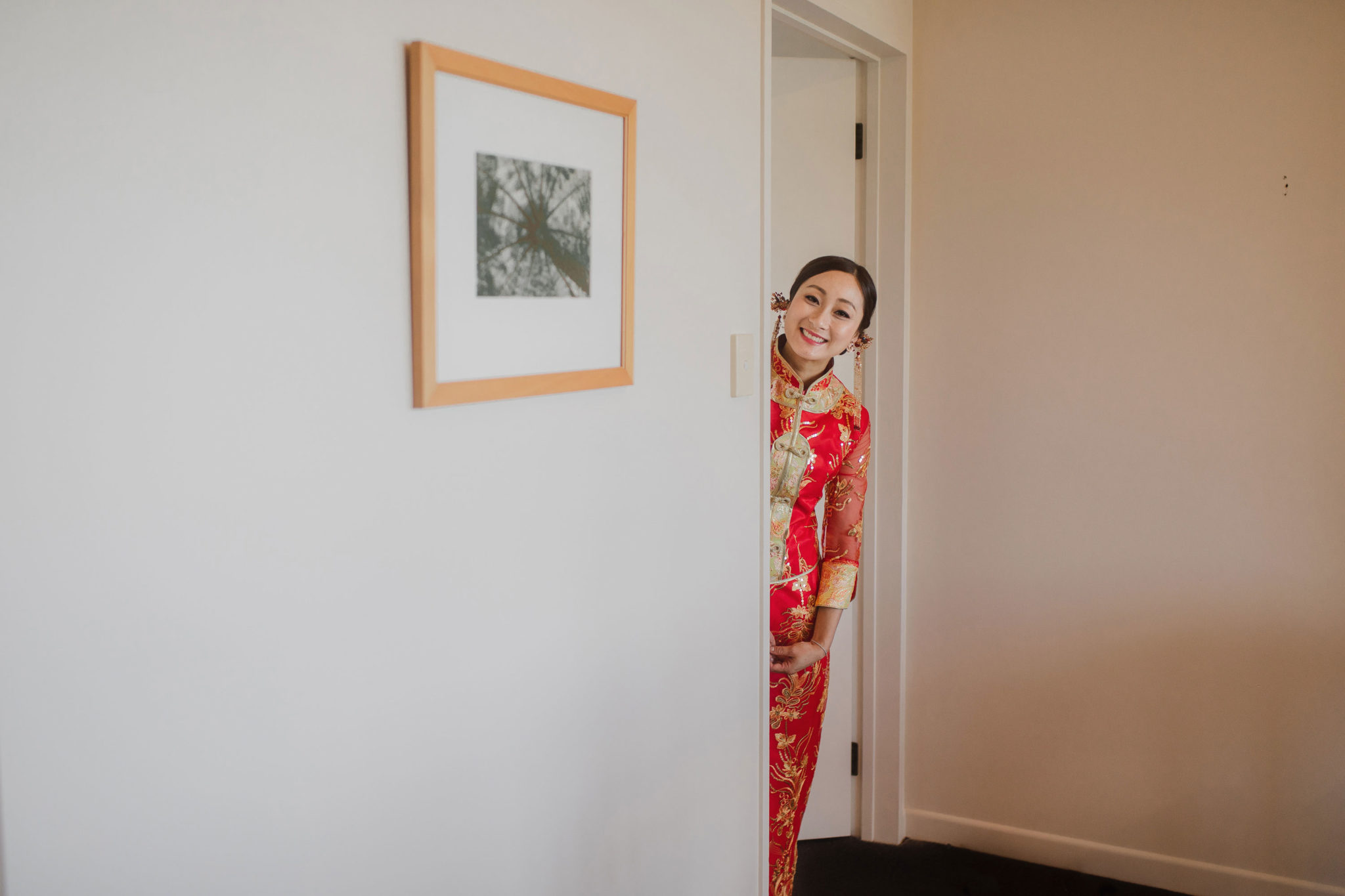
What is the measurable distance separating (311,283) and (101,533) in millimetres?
327

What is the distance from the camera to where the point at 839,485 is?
224 cm

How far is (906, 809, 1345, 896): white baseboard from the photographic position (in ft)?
8.06

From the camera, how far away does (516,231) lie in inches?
50.8

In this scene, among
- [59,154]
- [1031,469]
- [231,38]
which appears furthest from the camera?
[1031,469]

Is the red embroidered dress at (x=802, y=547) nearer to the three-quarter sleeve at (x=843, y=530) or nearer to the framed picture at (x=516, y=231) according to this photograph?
the three-quarter sleeve at (x=843, y=530)

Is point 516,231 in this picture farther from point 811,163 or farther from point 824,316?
point 811,163

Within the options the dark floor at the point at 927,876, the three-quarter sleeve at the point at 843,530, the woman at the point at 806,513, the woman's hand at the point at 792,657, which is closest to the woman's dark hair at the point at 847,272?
the woman at the point at 806,513

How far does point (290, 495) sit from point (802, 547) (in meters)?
1.33

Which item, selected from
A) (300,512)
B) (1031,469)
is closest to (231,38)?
(300,512)

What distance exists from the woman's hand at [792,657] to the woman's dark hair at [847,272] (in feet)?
2.38

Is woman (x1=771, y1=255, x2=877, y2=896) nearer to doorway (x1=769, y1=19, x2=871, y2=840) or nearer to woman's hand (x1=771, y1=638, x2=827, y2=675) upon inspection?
woman's hand (x1=771, y1=638, x2=827, y2=675)

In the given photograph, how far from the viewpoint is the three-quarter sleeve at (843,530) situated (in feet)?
7.23

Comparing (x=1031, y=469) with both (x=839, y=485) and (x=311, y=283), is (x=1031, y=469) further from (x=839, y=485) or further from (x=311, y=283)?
(x=311, y=283)

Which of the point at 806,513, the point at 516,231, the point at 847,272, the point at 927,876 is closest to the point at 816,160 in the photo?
the point at 847,272
